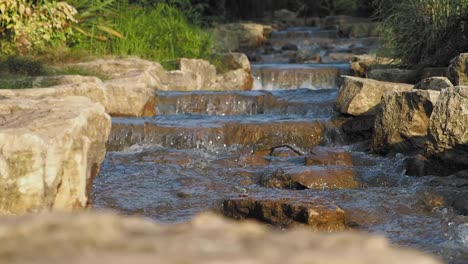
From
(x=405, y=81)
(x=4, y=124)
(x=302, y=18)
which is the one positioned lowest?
Result: (x=302, y=18)

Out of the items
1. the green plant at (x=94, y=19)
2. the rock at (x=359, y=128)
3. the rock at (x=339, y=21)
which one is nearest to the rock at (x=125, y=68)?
the green plant at (x=94, y=19)

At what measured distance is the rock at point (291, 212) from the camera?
16.3ft

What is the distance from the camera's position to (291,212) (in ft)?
16.5

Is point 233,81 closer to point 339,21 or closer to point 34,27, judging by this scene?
point 34,27

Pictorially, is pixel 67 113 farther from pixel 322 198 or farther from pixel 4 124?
pixel 322 198

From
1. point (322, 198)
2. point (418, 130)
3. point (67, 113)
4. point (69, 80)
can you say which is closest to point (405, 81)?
point (418, 130)

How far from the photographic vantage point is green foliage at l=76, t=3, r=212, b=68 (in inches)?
473

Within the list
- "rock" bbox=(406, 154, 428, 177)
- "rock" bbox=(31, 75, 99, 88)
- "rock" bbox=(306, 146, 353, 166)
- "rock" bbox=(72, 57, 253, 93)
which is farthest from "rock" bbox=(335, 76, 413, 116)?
"rock" bbox=(31, 75, 99, 88)

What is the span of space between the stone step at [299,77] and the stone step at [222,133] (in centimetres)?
455

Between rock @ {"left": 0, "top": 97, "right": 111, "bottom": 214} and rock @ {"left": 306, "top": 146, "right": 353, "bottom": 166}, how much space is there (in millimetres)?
2686

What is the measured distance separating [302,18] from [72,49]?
1497 cm

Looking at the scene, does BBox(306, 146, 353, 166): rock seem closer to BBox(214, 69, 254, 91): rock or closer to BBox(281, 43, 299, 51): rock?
A: BBox(214, 69, 254, 91): rock

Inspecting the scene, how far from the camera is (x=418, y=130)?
7.45 meters

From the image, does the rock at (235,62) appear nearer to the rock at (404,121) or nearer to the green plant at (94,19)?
the green plant at (94,19)
